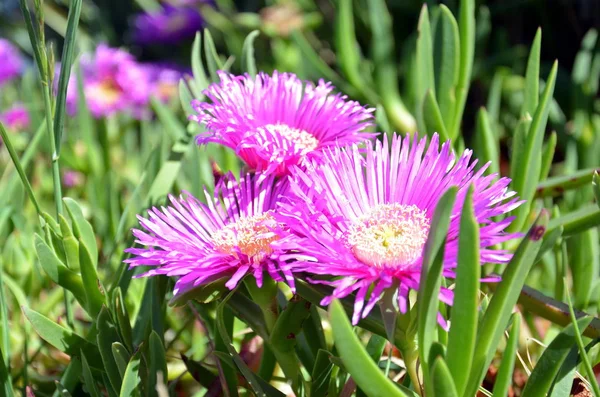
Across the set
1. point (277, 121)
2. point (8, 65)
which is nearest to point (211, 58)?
point (277, 121)

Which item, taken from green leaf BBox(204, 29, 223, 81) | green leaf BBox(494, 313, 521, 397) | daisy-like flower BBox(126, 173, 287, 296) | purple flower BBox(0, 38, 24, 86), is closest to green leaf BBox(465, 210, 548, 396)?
green leaf BBox(494, 313, 521, 397)

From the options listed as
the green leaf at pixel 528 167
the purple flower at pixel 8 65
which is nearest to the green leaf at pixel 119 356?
the green leaf at pixel 528 167

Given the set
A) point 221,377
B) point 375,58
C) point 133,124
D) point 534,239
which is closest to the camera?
point 534,239

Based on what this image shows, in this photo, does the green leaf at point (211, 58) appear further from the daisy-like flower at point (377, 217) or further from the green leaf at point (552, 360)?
the green leaf at point (552, 360)

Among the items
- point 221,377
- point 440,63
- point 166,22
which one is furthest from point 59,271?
point 166,22

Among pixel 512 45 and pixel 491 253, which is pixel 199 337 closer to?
pixel 491 253
